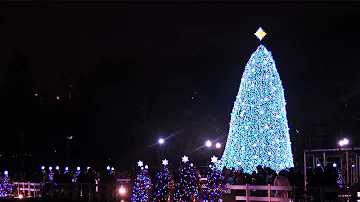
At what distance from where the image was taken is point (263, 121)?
2466cm

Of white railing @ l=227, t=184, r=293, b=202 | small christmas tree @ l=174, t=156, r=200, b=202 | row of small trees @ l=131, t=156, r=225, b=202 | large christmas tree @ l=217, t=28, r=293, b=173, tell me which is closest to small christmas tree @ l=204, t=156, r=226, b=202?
row of small trees @ l=131, t=156, r=225, b=202

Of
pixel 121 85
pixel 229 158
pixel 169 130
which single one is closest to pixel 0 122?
pixel 121 85

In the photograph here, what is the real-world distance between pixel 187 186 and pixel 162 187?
0.92m

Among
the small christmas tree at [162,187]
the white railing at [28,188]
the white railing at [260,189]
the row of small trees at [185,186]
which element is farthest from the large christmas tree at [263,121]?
the white railing at [28,188]

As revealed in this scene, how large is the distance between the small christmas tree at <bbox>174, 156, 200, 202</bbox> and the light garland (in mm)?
7803

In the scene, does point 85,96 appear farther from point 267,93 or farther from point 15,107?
point 267,93

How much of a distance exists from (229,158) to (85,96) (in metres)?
30.9

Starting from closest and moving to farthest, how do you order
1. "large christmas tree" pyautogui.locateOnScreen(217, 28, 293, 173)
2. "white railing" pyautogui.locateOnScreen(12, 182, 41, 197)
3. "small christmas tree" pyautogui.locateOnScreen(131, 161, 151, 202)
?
"small christmas tree" pyautogui.locateOnScreen(131, 161, 151, 202) < "large christmas tree" pyautogui.locateOnScreen(217, 28, 293, 173) < "white railing" pyautogui.locateOnScreen(12, 182, 41, 197)

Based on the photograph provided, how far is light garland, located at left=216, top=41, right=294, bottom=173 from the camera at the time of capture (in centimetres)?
2448

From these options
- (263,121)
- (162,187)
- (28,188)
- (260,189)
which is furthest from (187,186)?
(28,188)

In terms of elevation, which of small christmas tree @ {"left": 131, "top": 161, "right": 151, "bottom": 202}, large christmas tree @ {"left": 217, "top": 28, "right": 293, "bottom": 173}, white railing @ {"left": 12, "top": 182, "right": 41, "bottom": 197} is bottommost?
white railing @ {"left": 12, "top": 182, "right": 41, "bottom": 197}

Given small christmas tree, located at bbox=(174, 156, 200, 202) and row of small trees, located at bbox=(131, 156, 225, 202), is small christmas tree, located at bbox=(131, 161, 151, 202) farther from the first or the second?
small christmas tree, located at bbox=(174, 156, 200, 202)

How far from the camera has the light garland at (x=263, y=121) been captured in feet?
80.3

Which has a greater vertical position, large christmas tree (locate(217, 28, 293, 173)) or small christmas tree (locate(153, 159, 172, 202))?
large christmas tree (locate(217, 28, 293, 173))
